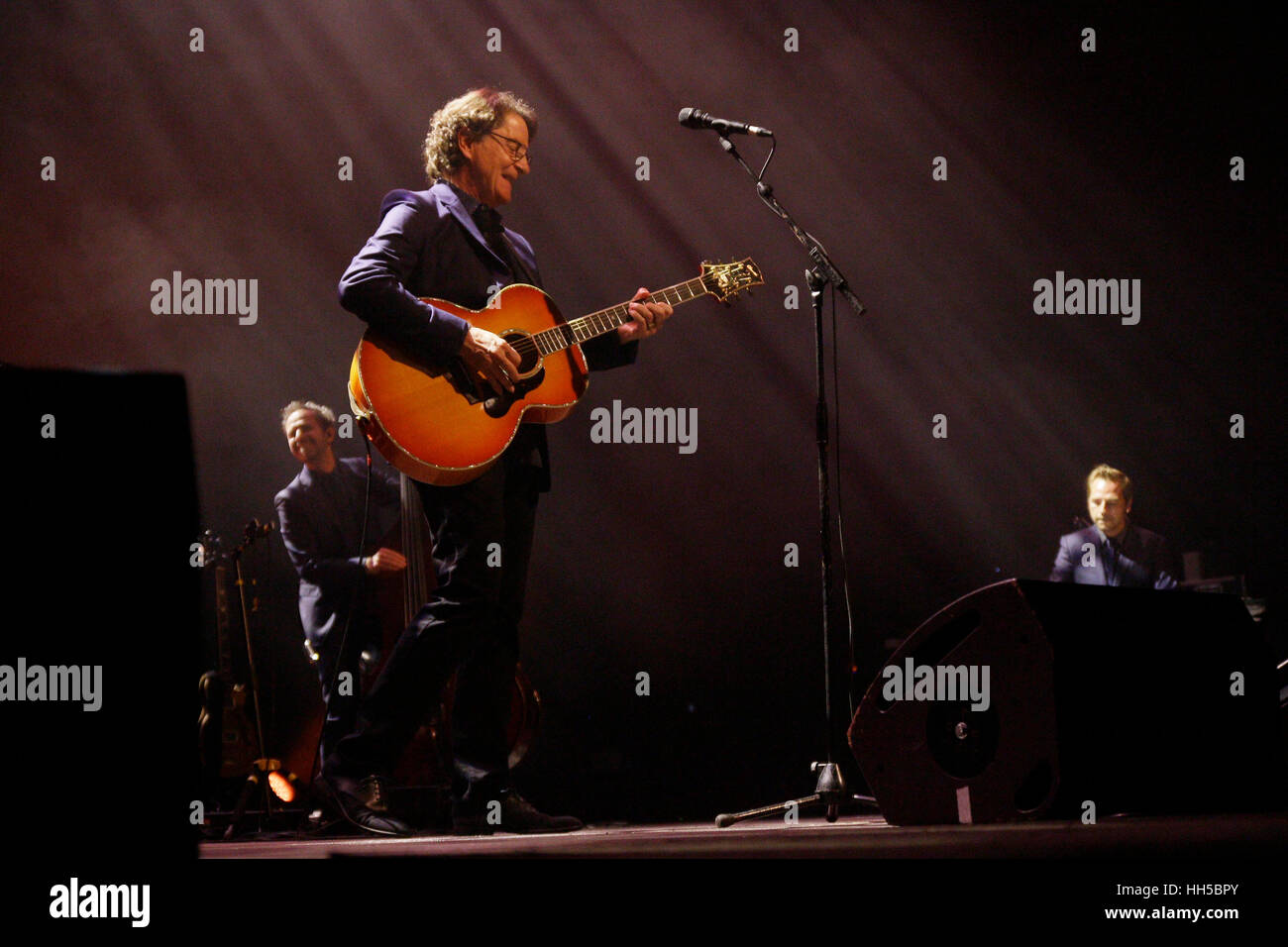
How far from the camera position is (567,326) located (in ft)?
10.0

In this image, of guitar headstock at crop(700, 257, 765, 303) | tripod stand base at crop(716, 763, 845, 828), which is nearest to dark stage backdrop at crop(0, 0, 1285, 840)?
guitar headstock at crop(700, 257, 765, 303)

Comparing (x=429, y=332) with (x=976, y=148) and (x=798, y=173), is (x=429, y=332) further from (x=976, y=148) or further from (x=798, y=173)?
(x=976, y=148)

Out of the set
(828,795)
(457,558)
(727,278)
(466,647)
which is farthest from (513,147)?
(828,795)

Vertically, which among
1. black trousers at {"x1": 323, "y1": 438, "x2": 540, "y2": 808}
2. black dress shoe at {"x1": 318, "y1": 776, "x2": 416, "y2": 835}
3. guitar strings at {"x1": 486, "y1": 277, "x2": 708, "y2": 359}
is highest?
guitar strings at {"x1": 486, "y1": 277, "x2": 708, "y2": 359}

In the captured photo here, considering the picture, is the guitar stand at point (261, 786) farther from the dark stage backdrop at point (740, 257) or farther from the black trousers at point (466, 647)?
the black trousers at point (466, 647)

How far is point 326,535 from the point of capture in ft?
16.2

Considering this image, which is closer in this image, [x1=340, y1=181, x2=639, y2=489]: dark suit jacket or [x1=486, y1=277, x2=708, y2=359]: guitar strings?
[x1=340, y1=181, x2=639, y2=489]: dark suit jacket

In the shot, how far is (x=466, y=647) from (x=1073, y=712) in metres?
1.42

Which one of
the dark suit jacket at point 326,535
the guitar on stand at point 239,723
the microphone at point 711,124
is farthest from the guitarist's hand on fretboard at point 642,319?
the guitar on stand at point 239,723

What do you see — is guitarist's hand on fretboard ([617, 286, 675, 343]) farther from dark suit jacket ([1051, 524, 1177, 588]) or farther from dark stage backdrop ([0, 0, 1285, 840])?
dark suit jacket ([1051, 524, 1177, 588])

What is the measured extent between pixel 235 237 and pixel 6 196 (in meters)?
1.02

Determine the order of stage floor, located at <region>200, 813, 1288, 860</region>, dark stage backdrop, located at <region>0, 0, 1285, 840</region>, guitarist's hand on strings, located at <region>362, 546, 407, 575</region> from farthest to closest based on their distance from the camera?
1. dark stage backdrop, located at <region>0, 0, 1285, 840</region>
2. guitarist's hand on strings, located at <region>362, 546, 407, 575</region>
3. stage floor, located at <region>200, 813, 1288, 860</region>

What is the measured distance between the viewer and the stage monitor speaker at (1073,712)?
211 centimetres

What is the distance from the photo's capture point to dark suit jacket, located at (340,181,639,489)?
108 inches
